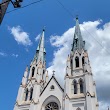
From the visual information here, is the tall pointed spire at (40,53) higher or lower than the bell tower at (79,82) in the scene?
higher

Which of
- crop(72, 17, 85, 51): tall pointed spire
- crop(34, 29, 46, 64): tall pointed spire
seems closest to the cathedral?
crop(72, 17, 85, 51): tall pointed spire

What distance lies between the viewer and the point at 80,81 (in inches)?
1246

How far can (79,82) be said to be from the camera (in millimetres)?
31516

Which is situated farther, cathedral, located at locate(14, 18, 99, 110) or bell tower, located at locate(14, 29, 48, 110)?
bell tower, located at locate(14, 29, 48, 110)

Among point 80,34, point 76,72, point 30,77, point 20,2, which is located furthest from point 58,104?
point 20,2

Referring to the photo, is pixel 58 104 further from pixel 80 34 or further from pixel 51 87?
pixel 80 34

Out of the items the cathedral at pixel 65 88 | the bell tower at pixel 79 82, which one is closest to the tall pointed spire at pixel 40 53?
the cathedral at pixel 65 88

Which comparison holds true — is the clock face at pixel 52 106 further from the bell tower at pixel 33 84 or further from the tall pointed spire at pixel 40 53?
the tall pointed spire at pixel 40 53

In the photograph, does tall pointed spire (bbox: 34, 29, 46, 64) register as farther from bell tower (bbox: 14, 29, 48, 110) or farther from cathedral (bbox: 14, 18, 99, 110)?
cathedral (bbox: 14, 18, 99, 110)

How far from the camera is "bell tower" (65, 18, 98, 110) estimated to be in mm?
28198

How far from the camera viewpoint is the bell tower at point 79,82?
28198mm

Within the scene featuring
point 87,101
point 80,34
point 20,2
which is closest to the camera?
point 20,2

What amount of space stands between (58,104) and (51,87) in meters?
3.75

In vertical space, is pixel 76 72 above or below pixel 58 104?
above
